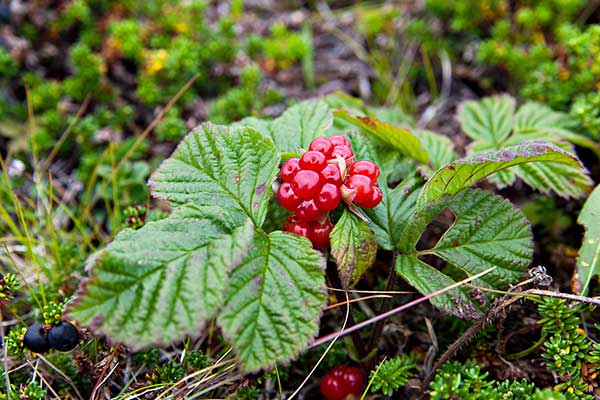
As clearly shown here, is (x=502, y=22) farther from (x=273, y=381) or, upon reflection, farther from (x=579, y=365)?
(x=273, y=381)

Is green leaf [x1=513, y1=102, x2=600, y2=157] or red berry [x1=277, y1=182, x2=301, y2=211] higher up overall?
→ red berry [x1=277, y1=182, x2=301, y2=211]

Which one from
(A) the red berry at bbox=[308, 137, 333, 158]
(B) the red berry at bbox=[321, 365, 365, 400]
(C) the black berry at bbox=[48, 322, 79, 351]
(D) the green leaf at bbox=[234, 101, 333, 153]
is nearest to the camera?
(A) the red berry at bbox=[308, 137, 333, 158]

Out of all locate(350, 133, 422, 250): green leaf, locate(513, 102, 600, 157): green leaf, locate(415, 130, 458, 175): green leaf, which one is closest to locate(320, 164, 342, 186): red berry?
locate(350, 133, 422, 250): green leaf

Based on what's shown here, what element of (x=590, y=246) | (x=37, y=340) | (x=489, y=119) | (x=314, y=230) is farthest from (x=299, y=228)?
(x=489, y=119)

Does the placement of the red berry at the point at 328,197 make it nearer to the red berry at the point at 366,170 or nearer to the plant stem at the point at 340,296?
the red berry at the point at 366,170

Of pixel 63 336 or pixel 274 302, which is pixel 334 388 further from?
pixel 63 336

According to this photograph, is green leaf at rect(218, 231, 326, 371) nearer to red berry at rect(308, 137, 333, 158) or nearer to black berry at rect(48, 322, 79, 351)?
red berry at rect(308, 137, 333, 158)

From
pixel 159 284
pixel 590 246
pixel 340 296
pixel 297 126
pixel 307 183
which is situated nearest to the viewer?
pixel 159 284

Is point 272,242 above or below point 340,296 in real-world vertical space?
above
